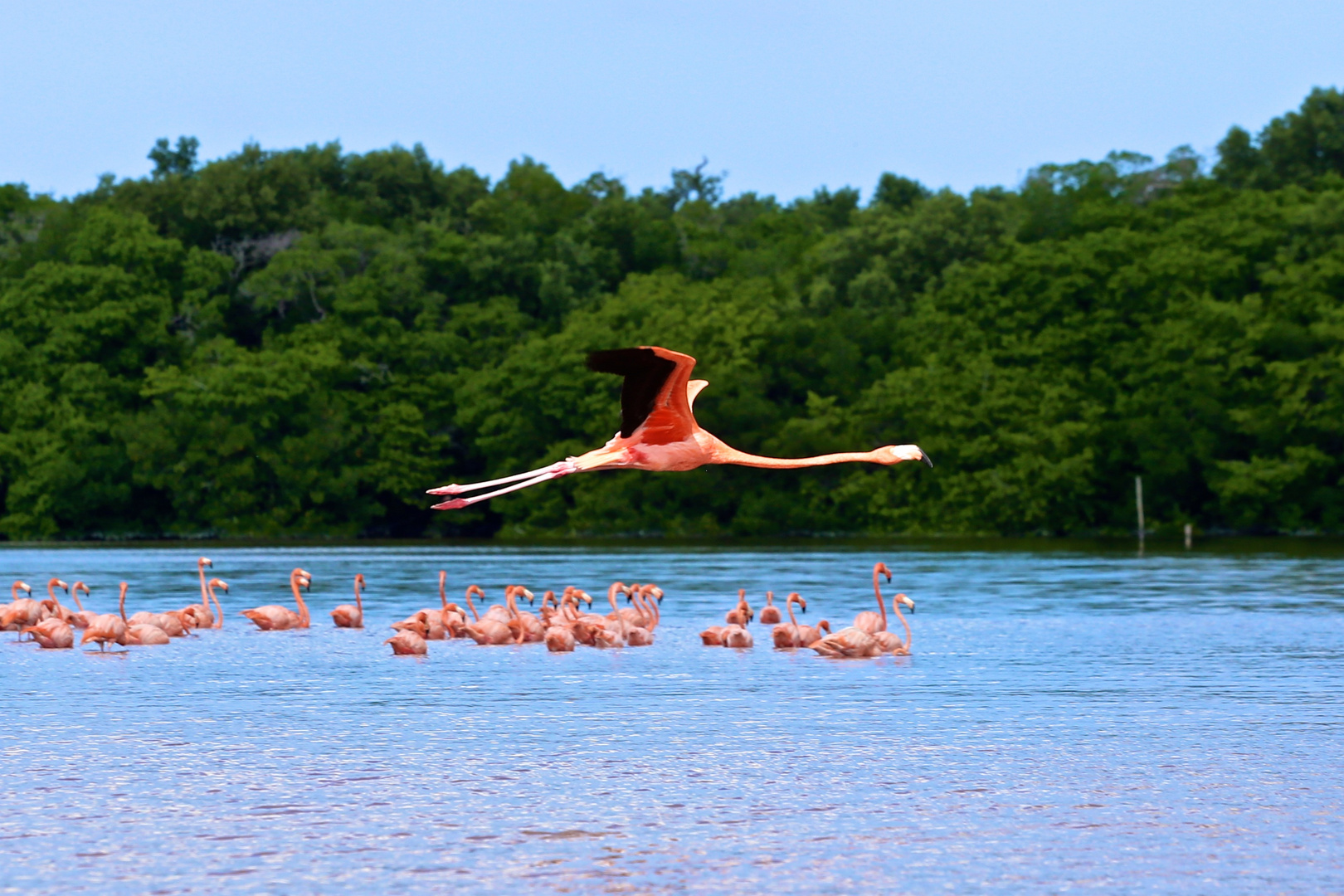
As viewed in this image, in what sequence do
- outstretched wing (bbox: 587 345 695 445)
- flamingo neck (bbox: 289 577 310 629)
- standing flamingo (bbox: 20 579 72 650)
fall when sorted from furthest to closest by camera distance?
1. flamingo neck (bbox: 289 577 310 629)
2. standing flamingo (bbox: 20 579 72 650)
3. outstretched wing (bbox: 587 345 695 445)

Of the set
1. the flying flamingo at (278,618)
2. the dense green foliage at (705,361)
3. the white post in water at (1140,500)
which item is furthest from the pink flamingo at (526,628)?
the dense green foliage at (705,361)

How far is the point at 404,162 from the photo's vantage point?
109 metres

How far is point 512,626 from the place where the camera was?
1259 inches

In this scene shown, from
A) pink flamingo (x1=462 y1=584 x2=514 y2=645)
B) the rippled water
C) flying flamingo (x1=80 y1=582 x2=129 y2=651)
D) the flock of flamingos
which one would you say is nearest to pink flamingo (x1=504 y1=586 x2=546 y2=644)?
the flock of flamingos

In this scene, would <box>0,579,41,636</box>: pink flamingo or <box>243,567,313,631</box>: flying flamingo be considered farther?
<box>243,567,313,631</box>: flying flamingo

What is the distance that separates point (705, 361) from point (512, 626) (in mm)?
59527

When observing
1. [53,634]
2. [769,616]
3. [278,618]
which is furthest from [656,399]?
[278,618]

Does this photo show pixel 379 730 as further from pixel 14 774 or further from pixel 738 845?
pixel 738 845

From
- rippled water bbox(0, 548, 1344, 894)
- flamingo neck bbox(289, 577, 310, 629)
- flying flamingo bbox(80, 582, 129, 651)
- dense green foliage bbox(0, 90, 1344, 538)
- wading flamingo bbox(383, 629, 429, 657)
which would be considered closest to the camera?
rippled water bbox(0, 548, 1344, 894)

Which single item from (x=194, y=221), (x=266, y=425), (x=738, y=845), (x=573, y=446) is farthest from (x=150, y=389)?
(x=738, y=845)

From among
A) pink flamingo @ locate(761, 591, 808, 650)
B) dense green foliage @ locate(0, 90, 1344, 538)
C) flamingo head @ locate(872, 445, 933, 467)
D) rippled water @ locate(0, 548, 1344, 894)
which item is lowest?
rippled water @ locate(0, 548, 1344, 894)

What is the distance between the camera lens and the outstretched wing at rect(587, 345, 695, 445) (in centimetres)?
1563

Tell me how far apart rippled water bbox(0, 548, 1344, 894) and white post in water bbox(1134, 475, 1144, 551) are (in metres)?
46.1

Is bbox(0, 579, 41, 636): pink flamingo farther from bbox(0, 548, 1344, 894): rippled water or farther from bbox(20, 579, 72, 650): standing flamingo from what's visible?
bbox(20, 579, 72, 650): standing flamingo
